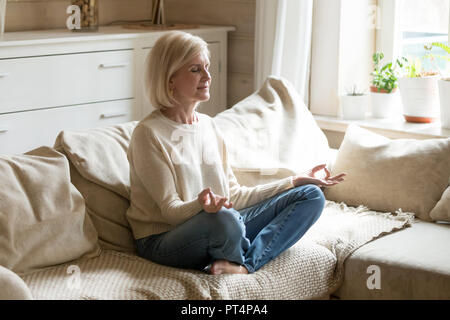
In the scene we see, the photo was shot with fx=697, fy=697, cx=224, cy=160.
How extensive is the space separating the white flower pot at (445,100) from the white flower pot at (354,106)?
385 millimetres

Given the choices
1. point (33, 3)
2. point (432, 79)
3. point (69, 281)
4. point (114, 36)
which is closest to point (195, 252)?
point (69, 281)

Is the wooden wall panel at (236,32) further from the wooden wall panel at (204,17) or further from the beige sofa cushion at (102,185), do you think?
the beige sofa cushion at (102,185)

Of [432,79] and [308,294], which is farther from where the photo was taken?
[432,79]

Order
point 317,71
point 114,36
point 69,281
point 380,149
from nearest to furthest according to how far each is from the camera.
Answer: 1. point 69,281
2. point 380,149
3. point 114,36
4. point 317,71

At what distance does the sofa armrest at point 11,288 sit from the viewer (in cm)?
161

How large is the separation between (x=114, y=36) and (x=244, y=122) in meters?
0.82

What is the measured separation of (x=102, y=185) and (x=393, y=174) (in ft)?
3.52

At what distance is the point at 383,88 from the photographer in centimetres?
330

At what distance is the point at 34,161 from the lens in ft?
6.83

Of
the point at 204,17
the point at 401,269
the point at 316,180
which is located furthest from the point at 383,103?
the point at 401,269

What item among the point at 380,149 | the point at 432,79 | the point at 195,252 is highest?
the point at 432,79

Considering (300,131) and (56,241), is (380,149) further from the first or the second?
(56,241)

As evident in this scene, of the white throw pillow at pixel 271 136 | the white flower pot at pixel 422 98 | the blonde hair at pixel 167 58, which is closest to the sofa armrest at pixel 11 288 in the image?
the blonde hair at pixel 167 58

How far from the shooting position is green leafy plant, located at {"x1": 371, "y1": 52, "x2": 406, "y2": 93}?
10.7 feet
